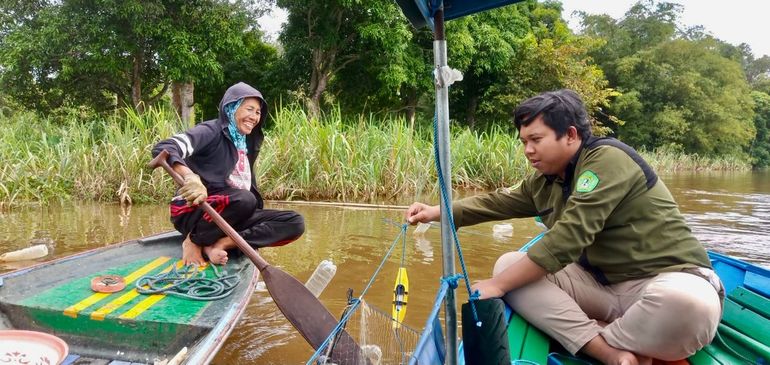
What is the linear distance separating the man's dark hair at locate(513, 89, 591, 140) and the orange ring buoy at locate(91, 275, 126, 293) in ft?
6.45

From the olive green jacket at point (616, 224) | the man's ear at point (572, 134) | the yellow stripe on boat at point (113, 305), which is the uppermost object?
the man's ear at point (572, 134)

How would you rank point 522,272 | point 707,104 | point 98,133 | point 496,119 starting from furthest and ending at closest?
point 707,104, point 496,119, point 98,133, point 522,272

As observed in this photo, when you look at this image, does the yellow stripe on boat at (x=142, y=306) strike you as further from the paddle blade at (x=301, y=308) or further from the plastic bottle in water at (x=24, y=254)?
the plastic bottle in water at (x=24, y=254)

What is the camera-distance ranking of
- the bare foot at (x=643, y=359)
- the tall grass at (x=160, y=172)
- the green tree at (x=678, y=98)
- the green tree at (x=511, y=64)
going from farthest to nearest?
the green tree at (x=678, y=98) < the green tree at (x=511, y=64) < the tall grass at (x=160, y=172) < the bare foot at (x=643, y=359)

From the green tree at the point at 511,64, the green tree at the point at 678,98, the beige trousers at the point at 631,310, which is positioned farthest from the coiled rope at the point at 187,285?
the green tree at the point at 678,98

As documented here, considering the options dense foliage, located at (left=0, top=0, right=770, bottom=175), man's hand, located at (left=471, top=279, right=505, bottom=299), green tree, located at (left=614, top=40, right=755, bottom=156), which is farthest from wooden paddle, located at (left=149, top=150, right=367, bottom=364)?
green tree, located at (left=614, top=40, right=755, bottom=156)

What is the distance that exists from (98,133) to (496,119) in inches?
520

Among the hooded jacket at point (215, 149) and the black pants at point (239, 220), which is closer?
the hooded jacket at point (215, 149)

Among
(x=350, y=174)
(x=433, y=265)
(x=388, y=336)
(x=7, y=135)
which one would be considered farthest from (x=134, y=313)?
(x=7, y=135)

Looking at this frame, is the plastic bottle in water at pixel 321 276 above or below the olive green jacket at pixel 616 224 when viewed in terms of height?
below

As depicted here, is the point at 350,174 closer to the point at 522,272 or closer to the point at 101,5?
the point at 522,272

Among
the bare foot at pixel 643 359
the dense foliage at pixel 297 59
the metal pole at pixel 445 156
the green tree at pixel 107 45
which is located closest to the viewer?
the metal pole at pixel 445 156

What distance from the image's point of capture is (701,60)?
26.9 meters

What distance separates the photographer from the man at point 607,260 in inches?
63.7
